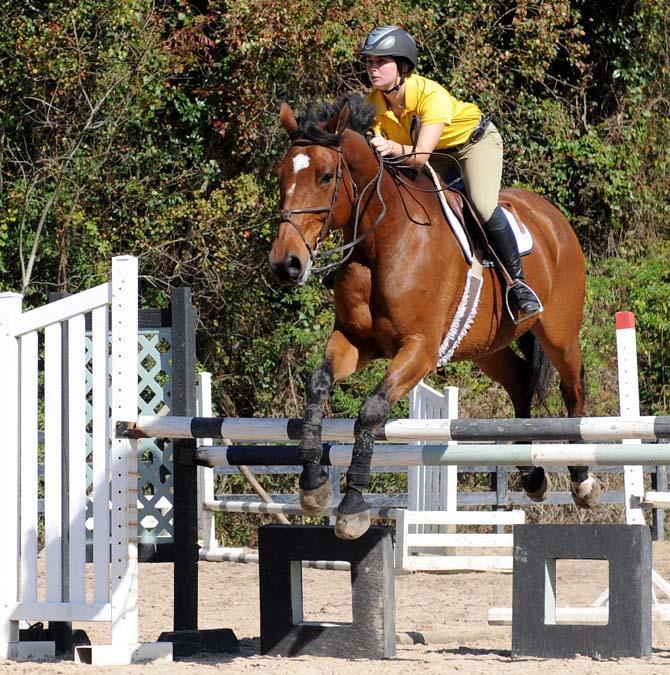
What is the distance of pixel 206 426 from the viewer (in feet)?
15.6

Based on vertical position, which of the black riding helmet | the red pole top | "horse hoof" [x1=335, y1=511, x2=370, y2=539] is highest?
the black riding helmet

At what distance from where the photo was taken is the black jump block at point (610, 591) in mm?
4695

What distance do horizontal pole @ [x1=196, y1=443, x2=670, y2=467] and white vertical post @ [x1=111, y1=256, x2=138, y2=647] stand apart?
40 centimetres

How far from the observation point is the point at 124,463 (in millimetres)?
4914

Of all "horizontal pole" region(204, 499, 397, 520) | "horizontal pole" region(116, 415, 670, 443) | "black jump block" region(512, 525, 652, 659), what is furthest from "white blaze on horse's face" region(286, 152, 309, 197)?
"horizontal pole" region(204, 499, 397, 520)

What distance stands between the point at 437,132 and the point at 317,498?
63.8 inches

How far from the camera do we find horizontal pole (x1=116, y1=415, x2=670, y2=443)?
14.1 ft

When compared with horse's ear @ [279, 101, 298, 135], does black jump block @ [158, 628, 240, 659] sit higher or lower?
lower

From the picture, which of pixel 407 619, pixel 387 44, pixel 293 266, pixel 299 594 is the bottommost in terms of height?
pixel 407 619

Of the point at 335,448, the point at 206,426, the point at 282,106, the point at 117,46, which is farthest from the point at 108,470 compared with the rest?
the point at 117,46

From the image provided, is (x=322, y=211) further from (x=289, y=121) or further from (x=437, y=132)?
(x=437, y=132)

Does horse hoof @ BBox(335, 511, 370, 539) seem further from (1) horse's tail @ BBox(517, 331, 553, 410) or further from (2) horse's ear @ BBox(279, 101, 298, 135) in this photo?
(1) horse's tail @ BBox(517, 331, 553, 410)

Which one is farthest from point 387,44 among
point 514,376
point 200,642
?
point 200,642

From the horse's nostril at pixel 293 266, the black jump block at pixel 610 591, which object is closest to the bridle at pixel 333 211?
the horse's nostril at pixel 293 266
